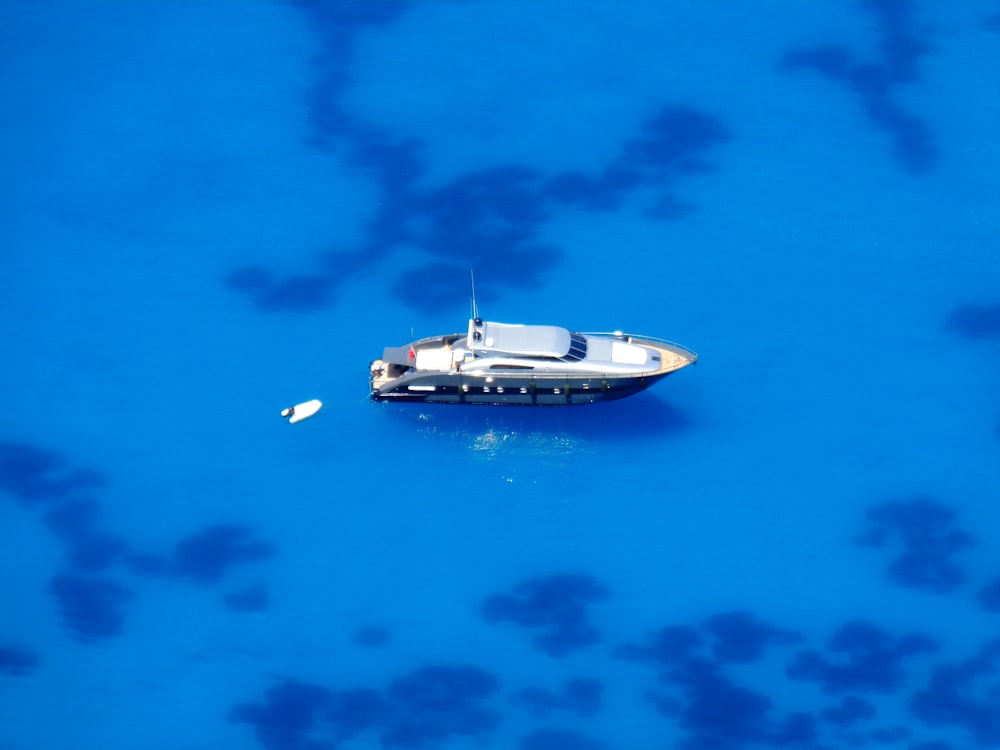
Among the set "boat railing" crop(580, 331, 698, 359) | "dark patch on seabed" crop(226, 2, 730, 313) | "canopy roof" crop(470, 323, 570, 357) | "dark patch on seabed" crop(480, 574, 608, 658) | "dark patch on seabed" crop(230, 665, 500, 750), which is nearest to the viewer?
"dark patch on seabed" crop(230, 665, 500, 750)

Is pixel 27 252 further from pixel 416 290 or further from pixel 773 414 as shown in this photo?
pixel 773 414

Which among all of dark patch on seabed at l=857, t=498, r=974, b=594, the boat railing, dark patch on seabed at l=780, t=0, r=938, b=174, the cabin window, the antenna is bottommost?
dark patch on seabed at l=857, t=498, r=974, b=594

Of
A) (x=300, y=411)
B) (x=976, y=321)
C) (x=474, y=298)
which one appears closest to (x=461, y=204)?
(x=474, y=298)

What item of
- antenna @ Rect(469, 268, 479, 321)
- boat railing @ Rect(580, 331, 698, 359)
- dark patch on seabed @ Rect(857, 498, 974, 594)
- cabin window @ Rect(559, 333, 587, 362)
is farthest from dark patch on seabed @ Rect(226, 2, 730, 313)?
dark patch on seabed @ Rect(857, 498, 974, 594)

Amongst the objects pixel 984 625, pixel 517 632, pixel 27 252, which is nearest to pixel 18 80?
pixel 27 252

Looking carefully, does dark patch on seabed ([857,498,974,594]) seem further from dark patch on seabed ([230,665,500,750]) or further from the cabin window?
dark patch on seabed ([230,665,500,750])

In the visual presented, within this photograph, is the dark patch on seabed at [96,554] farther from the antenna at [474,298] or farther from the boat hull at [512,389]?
the antenna at [474,298]
